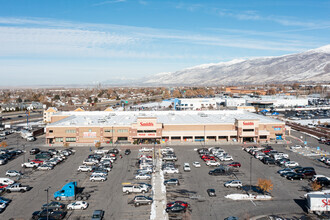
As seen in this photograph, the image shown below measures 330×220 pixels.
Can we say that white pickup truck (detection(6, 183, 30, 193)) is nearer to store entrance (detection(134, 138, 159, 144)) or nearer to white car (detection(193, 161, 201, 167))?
white car (detection(193, 161, 201, 167))

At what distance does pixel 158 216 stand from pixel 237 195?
513 centimetres

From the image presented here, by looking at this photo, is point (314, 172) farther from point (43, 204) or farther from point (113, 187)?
point (43, 204)

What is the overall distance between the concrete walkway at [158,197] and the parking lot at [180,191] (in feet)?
1.21

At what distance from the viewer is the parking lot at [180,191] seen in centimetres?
1441

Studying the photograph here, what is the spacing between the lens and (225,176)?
19953 mm

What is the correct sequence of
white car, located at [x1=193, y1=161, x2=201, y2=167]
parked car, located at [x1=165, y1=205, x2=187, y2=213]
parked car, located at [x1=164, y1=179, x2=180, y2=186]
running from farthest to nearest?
white car, located at [x1=193, y1=161, x2=201, y2=167], parked car, located at [x1=164, y1=179, x2=180, y2=186], parked car, located at [x1=165, y1=205, x2=187, y2=213]

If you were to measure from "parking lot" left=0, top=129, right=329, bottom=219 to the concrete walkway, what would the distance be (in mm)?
368

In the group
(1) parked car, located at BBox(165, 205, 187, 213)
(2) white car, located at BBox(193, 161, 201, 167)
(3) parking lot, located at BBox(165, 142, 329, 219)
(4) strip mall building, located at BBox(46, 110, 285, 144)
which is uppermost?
(4) strip mall building, located at BBox(46, 110, 285, 144)

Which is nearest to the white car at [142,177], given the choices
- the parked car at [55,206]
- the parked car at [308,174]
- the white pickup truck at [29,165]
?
the parked car at [55,206]

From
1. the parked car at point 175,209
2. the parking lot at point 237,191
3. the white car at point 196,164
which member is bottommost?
the parking lot at point 237,191

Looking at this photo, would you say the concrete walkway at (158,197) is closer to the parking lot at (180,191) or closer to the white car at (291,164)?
the parking lot at (180,191)

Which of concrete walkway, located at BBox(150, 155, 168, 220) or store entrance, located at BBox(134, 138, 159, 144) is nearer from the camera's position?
concrete walkway, located at BBox(150, 155, 168, 220)

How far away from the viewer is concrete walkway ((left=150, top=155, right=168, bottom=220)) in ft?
46.0


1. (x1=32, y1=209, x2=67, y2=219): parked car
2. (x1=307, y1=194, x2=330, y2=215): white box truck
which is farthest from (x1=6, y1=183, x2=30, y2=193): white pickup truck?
(x1=307, y1=194, x2=330, y2=215): white box truck
